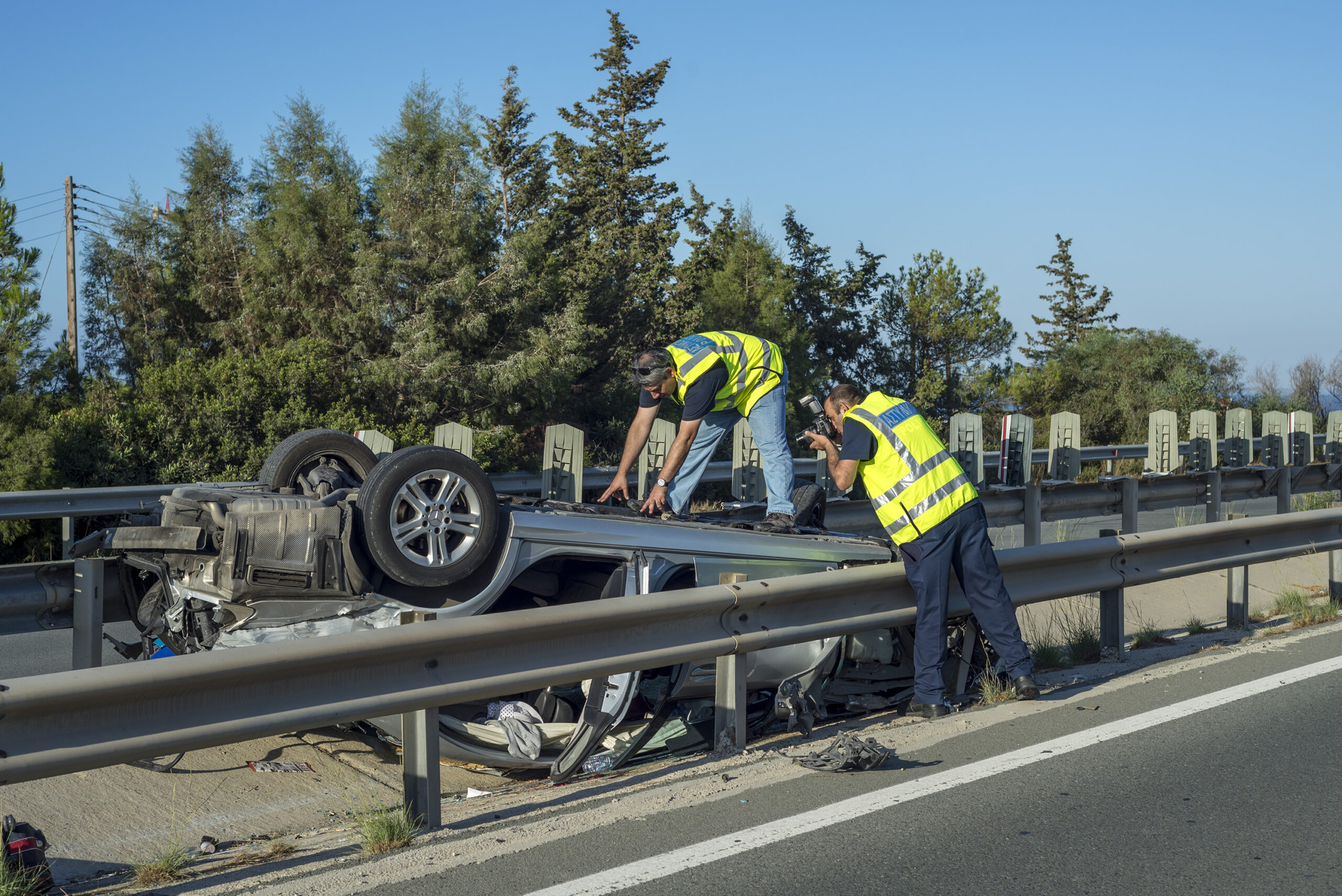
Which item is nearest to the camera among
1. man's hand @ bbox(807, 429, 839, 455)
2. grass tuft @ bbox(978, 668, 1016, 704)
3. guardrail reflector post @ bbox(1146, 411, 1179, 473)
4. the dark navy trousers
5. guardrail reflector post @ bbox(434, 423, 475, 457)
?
the dark navy trousers

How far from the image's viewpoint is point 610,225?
38.4 meters

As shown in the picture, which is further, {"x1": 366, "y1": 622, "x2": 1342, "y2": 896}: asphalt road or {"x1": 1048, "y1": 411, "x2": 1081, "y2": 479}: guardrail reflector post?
{"x1": 1048, "y1": 411, "x2": 1081, "y2": 479}: guardrail reflector post

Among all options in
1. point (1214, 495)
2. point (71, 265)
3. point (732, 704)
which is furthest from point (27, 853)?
point (71, 265)

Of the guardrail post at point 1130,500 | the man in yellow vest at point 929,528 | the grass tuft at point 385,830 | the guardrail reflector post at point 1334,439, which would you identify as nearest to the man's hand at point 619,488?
the man in yellow vest at point 929,528

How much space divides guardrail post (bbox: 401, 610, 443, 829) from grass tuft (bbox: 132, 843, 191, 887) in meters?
0.69

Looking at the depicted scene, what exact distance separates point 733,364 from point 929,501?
72.2 inches

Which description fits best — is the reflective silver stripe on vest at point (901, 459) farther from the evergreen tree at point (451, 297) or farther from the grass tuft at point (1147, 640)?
the evergreen tree at point (451, 297)

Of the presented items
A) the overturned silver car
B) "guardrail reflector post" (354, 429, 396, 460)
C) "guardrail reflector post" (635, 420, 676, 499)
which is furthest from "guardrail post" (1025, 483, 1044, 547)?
"guardrail reflector post" (354, 429, 396, 460)

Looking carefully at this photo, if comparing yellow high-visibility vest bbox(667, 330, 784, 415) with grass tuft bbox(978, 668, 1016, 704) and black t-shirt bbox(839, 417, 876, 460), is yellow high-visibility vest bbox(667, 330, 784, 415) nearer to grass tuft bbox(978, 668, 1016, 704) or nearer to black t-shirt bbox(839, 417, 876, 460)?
black t-shirt bbox(839, 417, 876, 460)

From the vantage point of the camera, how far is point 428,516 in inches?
175

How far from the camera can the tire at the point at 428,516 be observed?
14.2 ft

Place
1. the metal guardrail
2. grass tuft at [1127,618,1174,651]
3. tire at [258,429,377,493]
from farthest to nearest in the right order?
1. grass tuft at [1127,618,1174,651]
2. tire at [258,429,377,493]
3. the metal guardrail

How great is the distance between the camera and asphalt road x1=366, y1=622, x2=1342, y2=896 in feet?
11.0

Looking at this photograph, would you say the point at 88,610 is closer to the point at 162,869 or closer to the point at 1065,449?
the point at 162,869
